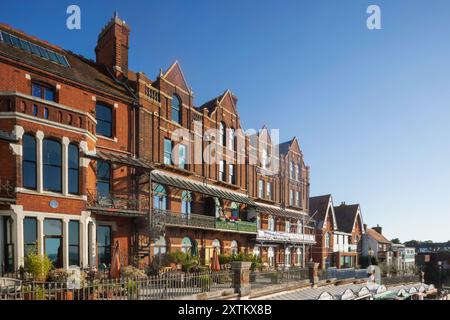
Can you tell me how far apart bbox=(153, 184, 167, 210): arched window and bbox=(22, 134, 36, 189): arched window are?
8.82 m

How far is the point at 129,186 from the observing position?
75.6ft

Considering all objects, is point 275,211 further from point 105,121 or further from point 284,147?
point 105,121

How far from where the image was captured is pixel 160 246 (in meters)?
24.9

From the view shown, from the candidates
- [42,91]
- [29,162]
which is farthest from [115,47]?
[29,162]

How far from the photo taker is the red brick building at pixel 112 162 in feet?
55.3

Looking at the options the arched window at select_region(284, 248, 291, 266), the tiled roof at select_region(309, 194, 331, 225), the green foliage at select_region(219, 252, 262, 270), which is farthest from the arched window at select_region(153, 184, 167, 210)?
the tiled roof at select_region(309, 194, 331, 225)

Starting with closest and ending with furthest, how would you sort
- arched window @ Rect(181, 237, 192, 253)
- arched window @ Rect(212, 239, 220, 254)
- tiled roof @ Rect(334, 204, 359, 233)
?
arched window @ Rect(181, 237, 192, 253) < arched window @ Rect(212, 239, 220, 254) < tiled roof @ Rect(334, 204, 359, 233)

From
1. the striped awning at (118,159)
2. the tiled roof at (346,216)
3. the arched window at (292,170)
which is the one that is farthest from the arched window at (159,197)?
the tiled roof at (346,216)

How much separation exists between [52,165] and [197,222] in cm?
1176

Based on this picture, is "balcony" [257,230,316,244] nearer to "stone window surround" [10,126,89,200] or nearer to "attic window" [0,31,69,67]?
"stone window surround" [10,126,89,200]

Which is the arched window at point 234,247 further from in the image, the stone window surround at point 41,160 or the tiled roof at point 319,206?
the tiled roof at point 319,206

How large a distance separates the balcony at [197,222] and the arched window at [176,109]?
6853mm

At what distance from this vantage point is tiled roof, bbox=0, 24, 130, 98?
19523 mm
